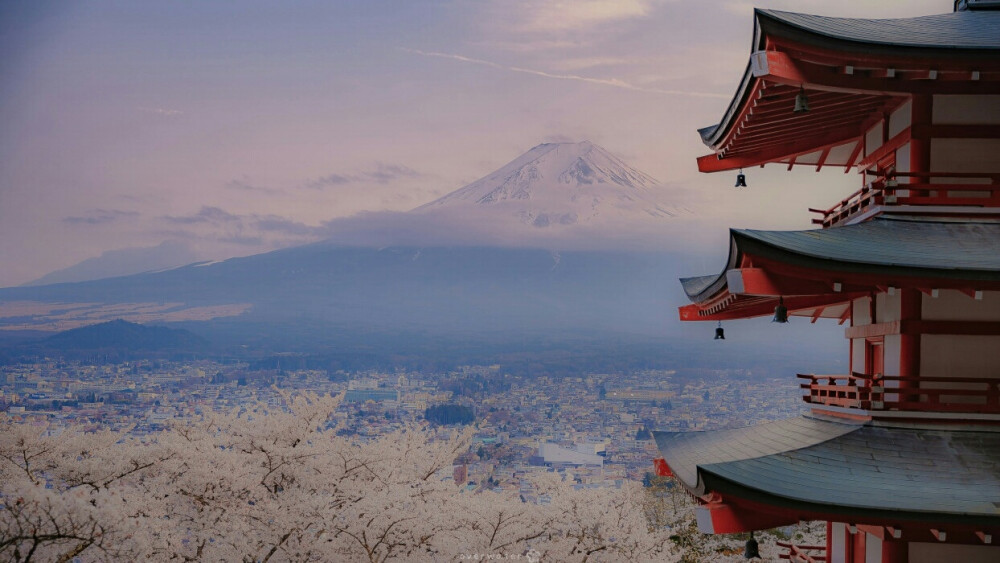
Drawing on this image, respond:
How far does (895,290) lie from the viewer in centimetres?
804

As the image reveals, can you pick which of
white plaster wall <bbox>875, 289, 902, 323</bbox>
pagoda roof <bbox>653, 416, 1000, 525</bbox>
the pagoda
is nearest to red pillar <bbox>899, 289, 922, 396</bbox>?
the pagoda

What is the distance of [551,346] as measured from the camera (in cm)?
8769

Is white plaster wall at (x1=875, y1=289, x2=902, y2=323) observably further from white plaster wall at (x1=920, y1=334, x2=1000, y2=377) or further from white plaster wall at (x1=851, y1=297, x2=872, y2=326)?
white plaster wall at (x1=920, y1=334, x2=1000, y2=377)

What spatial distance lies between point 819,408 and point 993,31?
3.39m

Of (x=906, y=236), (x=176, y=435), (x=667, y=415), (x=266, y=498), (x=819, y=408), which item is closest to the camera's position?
(x=906, y=236)

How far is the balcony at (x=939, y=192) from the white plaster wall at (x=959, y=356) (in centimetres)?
100

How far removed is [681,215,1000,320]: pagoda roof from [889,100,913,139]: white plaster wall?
0.84m

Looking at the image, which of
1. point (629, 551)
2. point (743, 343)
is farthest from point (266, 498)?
point (743, 343)

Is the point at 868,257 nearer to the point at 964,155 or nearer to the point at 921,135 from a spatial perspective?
the point at 921,135

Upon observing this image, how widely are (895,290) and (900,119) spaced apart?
5.02ft

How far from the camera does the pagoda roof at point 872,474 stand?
681cm

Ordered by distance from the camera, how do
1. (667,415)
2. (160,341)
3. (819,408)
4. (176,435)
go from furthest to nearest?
1. (160,341)
2. (667,415)
3. (176,435)
4. (819,408)

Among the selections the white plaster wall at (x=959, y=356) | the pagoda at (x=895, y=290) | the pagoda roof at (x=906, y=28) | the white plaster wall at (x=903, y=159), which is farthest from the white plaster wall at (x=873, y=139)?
the white plaster wall at (x=959, y=356)

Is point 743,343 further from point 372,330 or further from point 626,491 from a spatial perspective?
point 626,491
